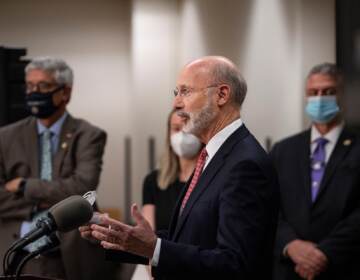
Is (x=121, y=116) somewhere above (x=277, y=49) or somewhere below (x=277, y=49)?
below

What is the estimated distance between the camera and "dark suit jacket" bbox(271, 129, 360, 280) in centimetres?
299

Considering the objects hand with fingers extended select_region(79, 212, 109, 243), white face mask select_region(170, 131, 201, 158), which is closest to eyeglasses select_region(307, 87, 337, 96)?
white face mask select_region(170, 131, 201, 158)

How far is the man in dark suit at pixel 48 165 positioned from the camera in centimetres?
303

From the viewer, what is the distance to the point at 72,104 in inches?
269

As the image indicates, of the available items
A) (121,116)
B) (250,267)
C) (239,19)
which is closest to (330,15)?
(239,19)

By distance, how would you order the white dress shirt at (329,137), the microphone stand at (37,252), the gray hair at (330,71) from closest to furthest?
the microphone stand at (37,252) → the white dress shirt at (329,137) → the gray hair at (330,71)

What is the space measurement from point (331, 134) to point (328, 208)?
0.38 meters

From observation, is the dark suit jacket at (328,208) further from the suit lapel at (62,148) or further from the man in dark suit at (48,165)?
the suit lapel at (62,148)

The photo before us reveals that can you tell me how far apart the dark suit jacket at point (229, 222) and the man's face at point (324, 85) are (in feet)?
4.65

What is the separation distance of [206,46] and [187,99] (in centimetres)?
359

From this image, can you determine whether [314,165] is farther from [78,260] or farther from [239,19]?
[239,19]

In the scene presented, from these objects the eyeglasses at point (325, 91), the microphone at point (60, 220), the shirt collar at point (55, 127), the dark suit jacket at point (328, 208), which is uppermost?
the eyeglasses at point (325, 91)

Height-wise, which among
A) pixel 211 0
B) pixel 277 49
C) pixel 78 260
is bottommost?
pixel 78 260

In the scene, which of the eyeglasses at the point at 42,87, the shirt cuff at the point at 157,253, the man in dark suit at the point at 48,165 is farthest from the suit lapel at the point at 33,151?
the shirt cuff at the point at 157,253
